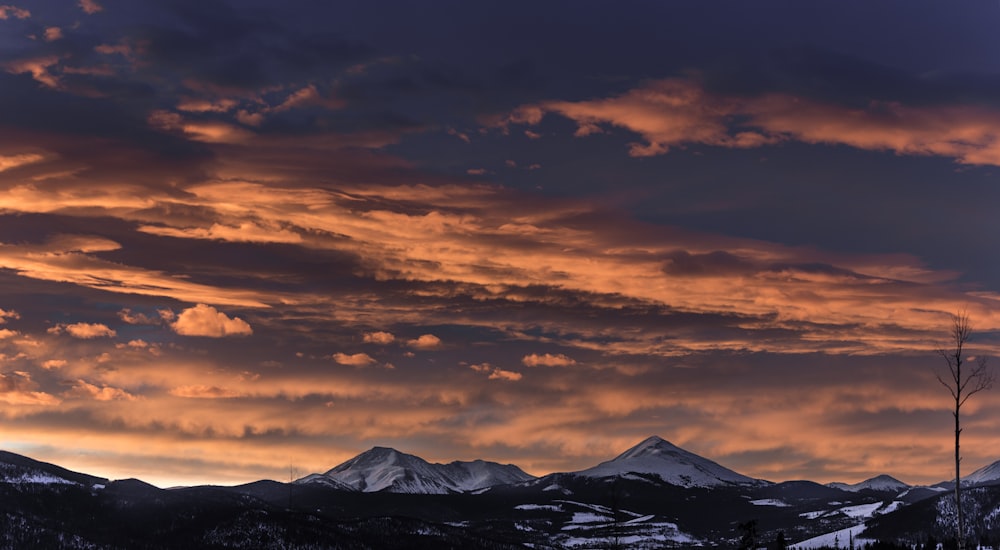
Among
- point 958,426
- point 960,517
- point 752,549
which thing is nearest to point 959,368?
point 958,426

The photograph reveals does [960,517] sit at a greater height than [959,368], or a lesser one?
lesser

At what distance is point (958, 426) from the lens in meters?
70.8

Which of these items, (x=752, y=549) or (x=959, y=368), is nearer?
(x=959, y=368)

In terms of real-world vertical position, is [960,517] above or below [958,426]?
below

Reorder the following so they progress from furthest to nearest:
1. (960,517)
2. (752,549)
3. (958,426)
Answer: (752,549) → (958,426) → (960,517)

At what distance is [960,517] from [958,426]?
672cm

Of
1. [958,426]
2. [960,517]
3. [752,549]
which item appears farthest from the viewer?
[752,549]

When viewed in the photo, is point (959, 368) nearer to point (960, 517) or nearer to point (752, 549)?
point (960, 517)

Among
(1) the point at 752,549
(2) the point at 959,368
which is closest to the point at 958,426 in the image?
(2) the point at 959,368

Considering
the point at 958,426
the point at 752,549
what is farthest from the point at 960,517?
the point at 752,549

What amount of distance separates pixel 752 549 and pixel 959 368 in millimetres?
83024

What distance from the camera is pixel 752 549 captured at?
148 m

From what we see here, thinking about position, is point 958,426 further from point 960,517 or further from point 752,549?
point 752,549

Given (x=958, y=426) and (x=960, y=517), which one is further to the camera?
(x=958, y=426)
